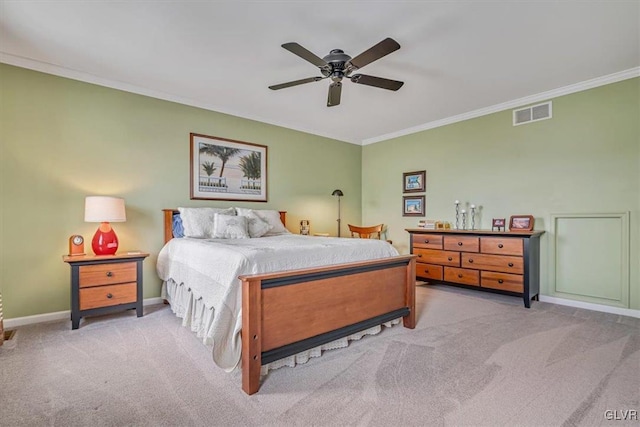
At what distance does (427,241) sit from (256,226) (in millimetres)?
2536

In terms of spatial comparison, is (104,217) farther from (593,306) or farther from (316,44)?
(593,306)

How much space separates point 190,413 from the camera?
1.70 m

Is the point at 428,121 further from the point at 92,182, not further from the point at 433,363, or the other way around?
the point at 92,182

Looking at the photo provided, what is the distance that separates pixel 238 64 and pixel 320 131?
260 centimetres

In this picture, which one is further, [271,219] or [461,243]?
[271,219]

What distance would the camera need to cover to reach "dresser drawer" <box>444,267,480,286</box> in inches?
162

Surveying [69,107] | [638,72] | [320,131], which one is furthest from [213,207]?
[638,72]

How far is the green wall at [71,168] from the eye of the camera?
3.07m

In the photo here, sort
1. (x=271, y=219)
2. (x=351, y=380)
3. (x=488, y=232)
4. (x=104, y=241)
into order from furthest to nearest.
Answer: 1. (x=271, y=219)
2. (x=488, y=232)
3. (x=104, y=241)
4. (x=351, y=380)

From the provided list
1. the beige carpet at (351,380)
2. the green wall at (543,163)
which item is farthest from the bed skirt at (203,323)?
the green wall at (543,163)

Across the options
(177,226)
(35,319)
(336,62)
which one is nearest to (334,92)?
(336,62)

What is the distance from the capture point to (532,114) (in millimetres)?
4086

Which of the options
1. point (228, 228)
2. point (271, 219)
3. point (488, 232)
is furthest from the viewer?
point (271, 219)

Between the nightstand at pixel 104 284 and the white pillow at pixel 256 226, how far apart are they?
47.9 inches
